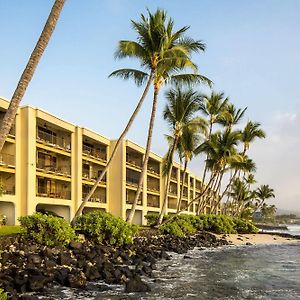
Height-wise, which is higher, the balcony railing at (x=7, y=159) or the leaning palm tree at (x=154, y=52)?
the leaning palm tree at (x=154, y=52)

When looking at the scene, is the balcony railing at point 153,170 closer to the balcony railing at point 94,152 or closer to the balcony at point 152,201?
the balcony at point 152,201

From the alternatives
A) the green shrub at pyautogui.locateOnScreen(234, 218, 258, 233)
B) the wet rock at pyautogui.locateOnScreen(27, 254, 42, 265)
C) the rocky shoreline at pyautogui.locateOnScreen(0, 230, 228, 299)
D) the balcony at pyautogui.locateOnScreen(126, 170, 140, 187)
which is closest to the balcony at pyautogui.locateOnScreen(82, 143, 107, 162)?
the balcony at pyautogui.locateOnScreen(126, 170, 140, 187)

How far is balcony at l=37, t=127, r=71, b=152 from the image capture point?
117 ft

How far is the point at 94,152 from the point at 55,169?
931 centimetres

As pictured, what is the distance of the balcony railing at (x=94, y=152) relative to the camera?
44062mm

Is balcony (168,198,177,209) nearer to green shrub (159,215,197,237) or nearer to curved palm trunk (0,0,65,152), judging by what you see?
green shrub (159,215,197,237)

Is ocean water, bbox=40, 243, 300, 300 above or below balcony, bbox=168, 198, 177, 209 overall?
below

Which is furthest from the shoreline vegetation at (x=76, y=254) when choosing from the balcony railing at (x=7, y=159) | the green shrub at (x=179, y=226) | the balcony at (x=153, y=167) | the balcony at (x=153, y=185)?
the balcony at (x=153, y=167)

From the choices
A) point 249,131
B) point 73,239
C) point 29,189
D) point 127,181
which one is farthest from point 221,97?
point 73,239

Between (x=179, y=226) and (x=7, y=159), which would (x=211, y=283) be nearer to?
(x=7, y=159)

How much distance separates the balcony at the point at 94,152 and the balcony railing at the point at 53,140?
3609 mm

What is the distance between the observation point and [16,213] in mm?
31109

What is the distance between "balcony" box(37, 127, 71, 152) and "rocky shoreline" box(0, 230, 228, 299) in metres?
16.0

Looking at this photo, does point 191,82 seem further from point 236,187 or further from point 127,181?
point 236,187
